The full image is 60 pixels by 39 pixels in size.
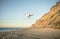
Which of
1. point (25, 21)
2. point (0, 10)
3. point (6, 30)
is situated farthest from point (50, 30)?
point (0, 10)

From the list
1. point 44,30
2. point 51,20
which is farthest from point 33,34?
point 51,20

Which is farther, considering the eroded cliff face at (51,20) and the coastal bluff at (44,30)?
the eroded cliff face at (51,20)

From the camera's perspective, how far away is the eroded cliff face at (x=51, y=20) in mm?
4043

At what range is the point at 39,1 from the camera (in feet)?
13.1

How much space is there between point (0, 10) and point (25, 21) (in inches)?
31.9

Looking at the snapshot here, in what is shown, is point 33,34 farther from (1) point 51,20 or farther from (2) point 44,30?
(1) point 51,20

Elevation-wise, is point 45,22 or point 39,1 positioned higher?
point 39,1

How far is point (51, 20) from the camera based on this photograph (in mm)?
4109

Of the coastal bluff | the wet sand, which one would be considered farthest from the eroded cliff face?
the wet sand

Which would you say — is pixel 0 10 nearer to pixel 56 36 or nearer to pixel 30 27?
pixel 30 27

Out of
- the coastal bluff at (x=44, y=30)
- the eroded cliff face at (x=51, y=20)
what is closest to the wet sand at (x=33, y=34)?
the coastal bluff at (x=44, y=30)

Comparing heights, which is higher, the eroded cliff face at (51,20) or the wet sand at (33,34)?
the eroded cliff face at (51,20)

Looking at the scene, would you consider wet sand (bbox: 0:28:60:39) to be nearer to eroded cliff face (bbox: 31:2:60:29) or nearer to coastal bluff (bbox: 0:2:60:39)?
coastal bluff (bbox: 0:2:60:39)

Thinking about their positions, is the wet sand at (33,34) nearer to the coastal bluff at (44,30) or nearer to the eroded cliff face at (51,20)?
the coastal bluff at (44,30)
